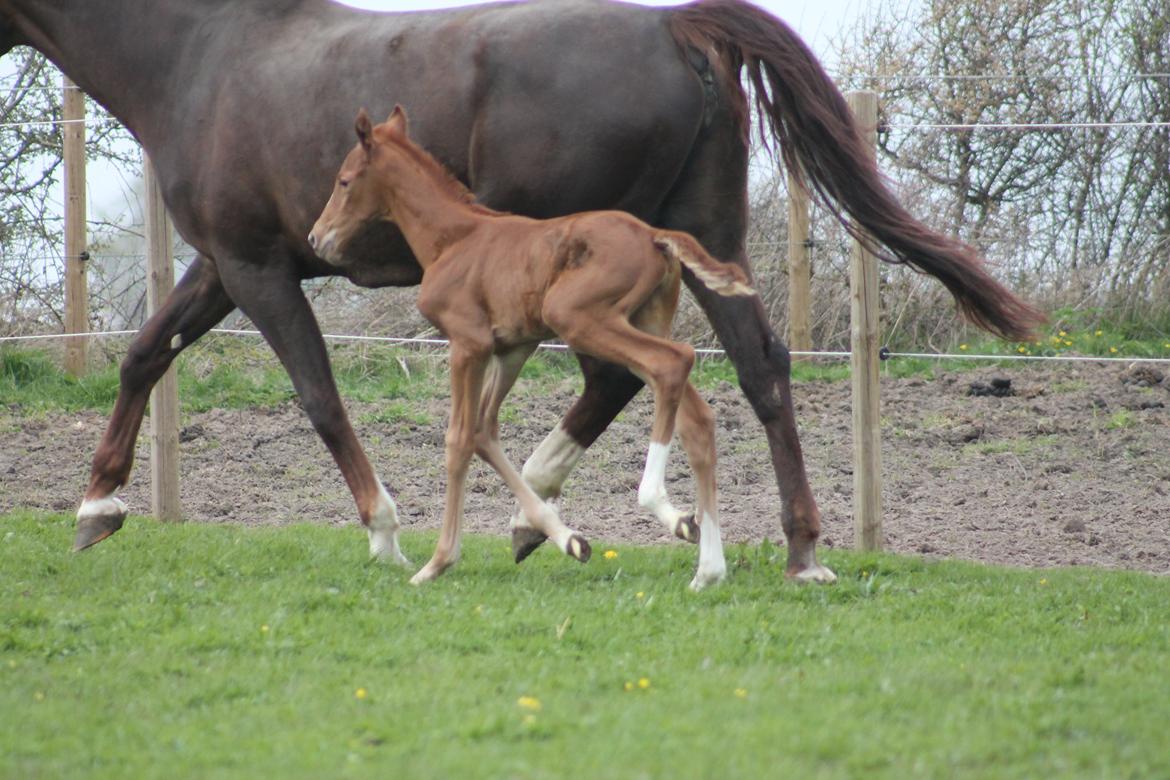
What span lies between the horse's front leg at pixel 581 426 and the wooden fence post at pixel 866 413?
1069 mm

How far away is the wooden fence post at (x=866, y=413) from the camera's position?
20.1ft

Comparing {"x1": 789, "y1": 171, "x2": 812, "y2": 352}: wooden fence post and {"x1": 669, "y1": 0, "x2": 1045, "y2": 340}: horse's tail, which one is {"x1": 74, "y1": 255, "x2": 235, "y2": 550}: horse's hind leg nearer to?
{"x1": 669, "y1": 0, "x2": 1045, "y2": 340}: horse's tail

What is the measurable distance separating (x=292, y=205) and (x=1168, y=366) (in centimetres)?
661

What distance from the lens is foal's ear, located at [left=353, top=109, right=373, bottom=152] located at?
4.96 metres

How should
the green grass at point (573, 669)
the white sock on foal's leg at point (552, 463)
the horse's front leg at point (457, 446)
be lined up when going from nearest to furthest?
the green grass at point (573, 669) → the horse's front leg at point (457, 446) → the white sock on foal's leg at point (552, 463)

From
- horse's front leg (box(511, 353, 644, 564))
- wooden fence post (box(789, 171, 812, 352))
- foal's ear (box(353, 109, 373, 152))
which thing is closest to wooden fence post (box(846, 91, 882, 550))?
horse's front leg (box(511, 353, 644, 564))

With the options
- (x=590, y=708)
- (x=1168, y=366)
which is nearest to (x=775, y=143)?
(x=590, y=708)

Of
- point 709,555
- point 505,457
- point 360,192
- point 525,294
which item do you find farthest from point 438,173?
point 709,555

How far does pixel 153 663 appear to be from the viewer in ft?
13.1

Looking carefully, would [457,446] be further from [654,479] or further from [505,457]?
[654,479]

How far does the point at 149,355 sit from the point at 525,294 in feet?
6.99

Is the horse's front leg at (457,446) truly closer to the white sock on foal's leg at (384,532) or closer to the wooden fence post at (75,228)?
the white sock on foal's leg at (384,532)

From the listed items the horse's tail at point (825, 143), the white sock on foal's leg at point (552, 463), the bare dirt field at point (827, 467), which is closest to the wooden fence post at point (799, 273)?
the bare dirt field at point (827, 467)

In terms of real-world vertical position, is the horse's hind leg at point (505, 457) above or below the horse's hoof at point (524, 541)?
above
